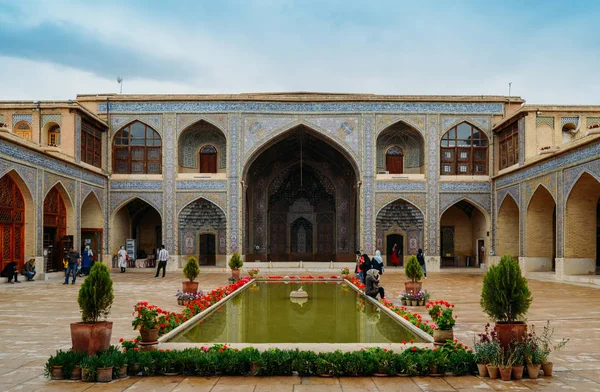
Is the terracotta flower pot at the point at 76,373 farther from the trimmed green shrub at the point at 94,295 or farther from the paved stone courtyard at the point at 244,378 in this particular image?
the trimmed green shrub at the point at 94,295

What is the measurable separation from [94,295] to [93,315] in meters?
0.22

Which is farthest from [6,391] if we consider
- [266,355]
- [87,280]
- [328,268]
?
[328,268]

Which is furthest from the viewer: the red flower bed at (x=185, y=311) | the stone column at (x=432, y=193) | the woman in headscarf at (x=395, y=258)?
the woman in headscarf at (x=395, y=258)

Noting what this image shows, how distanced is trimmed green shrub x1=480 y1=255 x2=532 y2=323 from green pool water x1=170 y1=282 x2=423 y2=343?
1500 mm

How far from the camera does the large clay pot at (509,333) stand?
18.3 feet

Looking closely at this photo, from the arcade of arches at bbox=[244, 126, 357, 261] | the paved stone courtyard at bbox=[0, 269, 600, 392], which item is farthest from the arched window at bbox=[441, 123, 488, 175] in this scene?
the paved stone courtyard at bbox=[0, 269, 600, 392]

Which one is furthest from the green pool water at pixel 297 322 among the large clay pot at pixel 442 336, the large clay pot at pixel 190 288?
the large clay pot at pixel 442 336

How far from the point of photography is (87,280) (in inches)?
230

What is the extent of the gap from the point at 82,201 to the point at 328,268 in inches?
379

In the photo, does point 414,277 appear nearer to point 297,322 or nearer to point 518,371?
point 297,322

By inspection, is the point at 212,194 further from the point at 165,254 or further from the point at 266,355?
the point at 266,355

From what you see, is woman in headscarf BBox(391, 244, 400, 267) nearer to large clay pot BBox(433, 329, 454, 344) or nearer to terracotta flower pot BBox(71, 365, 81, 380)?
large clay pot BBox(433, 329, 454, 344)

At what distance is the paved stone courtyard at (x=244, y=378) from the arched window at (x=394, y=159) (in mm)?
9751

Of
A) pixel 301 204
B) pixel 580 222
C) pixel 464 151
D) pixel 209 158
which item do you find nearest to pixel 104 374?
pixel 580 222
